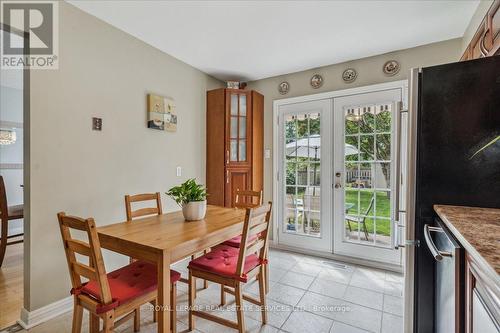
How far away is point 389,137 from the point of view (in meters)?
2.85

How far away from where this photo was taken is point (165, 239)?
4.85 ft

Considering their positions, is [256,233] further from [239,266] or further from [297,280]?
[297,280]

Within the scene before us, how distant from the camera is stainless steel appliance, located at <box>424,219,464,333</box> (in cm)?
99

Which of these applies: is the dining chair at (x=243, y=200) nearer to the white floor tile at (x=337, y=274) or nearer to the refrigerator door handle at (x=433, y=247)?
the white floor tile at (x=337, y=274)

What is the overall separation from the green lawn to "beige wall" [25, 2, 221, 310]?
224 centimetres

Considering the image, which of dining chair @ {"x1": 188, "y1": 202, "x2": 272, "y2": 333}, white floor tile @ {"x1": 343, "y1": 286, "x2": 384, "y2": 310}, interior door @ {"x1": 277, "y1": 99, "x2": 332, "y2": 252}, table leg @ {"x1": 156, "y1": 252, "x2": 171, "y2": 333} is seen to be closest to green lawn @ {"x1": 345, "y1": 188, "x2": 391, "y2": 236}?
interior door @ {"x1": 277, "y1": 99, "x2": 332, "y2": 252}

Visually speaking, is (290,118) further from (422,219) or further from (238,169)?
(422,219)

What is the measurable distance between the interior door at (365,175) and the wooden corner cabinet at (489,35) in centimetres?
90

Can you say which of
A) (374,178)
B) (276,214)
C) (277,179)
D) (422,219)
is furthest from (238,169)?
(422,219)

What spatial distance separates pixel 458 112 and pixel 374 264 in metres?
2.16

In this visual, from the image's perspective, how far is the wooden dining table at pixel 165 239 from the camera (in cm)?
132

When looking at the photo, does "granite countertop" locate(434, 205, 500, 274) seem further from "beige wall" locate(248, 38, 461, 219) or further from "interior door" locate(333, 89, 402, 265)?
"beige wall" locate(248, 38, 461, 219)

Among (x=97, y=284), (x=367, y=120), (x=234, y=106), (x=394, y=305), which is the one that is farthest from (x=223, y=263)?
(x=367, y=120)

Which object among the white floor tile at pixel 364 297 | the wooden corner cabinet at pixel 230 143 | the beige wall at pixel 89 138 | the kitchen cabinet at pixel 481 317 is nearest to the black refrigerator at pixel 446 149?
the kitchen cabinet at pixel 481 317
